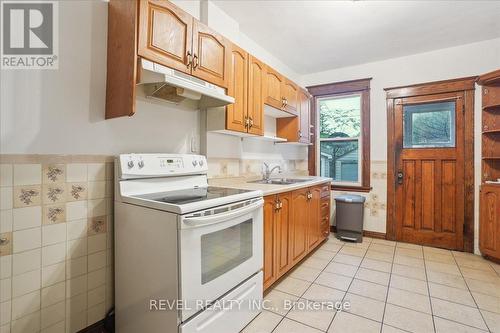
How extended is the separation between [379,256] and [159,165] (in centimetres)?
270

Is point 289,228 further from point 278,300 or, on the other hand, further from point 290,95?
point 290,95

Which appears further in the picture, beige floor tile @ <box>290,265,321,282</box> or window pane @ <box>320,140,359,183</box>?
window pane @ <box>320,140,359,183</box>

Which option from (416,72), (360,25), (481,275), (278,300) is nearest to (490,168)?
(481,275)

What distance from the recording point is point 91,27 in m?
1.50

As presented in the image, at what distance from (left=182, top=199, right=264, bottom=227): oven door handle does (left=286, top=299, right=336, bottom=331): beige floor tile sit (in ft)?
2.82

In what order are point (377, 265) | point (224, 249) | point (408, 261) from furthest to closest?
point (408, 261), point (377, 265), point (224, 249)

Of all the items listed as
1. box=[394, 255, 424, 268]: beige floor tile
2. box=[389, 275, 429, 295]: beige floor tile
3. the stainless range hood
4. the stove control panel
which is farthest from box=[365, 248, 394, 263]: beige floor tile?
the stainless range hood

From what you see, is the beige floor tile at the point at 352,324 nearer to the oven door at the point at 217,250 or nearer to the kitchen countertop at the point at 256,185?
the oven door at the point at 217,250

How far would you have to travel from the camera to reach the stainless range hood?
146 centimetres

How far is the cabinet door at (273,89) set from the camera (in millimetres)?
2625

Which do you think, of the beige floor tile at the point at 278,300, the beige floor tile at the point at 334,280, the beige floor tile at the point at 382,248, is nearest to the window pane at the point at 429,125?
the beige floor tile at the point at 382,248

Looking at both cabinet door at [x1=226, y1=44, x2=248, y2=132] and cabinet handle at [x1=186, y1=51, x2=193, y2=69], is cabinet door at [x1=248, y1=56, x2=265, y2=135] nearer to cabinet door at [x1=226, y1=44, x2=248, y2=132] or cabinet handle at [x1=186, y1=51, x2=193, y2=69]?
cabinet door at [x1=226, y1=44, x2=248, y2=132]

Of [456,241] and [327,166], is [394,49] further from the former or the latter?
[456,241]

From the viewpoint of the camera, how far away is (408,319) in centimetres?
175
